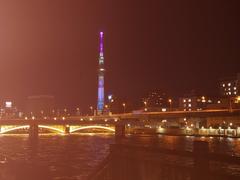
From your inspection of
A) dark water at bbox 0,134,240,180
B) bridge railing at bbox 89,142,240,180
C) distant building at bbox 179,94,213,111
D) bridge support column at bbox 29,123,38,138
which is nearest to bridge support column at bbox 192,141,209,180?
bridge railing at bbox 89,142,240,180

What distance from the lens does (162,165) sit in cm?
1363

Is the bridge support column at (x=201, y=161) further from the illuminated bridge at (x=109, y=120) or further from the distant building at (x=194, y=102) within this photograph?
the distant building at (x=194, y=102)

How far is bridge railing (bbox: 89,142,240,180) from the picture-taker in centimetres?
1143

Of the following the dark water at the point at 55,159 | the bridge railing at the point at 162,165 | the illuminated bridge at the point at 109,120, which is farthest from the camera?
the illuminated bridge at the point at 109,120

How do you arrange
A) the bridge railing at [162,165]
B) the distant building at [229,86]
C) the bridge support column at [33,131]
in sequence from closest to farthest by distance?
1. the bridge railing at [162,165]
2. the bridge support column at [33,131]
3. the distant building at [229,86]

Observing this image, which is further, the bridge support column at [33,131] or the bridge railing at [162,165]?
the bridge support column at [33,131]

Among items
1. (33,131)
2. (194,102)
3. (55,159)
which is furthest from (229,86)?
(55,159)

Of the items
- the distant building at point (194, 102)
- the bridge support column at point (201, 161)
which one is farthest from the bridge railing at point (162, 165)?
the distant building at point (194, 102)

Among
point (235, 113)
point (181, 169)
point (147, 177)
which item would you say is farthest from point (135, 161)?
point (235, 113)

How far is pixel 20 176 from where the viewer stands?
88.7 ft

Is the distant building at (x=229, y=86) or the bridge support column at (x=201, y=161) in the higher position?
the distant building at (x=229, y=86)

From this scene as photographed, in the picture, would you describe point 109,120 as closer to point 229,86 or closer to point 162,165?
point 229,86

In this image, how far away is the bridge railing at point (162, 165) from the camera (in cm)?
1143

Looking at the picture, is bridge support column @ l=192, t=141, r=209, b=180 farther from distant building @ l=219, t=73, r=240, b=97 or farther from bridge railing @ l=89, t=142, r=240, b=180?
distant building @ l=219, t=73, r=240, b=97
